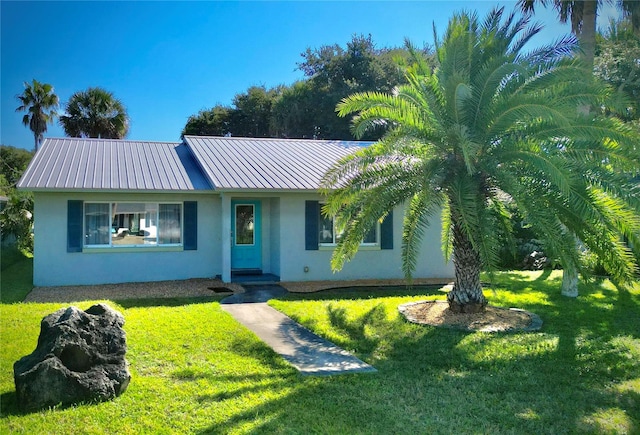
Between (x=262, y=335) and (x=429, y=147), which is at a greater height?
(x=429, y=147)

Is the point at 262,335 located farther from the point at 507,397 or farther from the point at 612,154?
the point at 612,154

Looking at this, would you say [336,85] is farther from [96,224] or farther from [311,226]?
[96,224]

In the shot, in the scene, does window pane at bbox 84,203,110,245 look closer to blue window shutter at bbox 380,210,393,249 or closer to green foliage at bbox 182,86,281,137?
blue window shutter at bbox 380,210,393,249

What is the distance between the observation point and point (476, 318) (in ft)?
31.7

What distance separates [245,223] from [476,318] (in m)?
8.53

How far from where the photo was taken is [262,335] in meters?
8.52

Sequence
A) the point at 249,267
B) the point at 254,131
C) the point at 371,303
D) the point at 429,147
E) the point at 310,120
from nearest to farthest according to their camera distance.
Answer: the point at 429,147 < the point at 371,303 < the point at 249,267 < the point at 310,120 < the point at 254,131

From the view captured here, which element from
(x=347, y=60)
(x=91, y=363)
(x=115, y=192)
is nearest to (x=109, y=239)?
(x=115, y=192)

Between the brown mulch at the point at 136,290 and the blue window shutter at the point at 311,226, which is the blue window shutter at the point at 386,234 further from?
the brown mulch at the point at 136,290

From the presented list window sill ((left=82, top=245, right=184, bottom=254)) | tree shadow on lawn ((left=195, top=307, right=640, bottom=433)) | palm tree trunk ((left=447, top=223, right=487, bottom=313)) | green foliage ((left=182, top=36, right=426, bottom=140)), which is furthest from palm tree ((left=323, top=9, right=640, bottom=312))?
green foliage ((left=182, top=36, right=426, bottom=140))

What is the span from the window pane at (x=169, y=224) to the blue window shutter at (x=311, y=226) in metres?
3.80

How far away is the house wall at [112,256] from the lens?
43.1 ft

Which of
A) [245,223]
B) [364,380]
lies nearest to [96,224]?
[245,223]

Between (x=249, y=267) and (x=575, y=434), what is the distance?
470 inches
